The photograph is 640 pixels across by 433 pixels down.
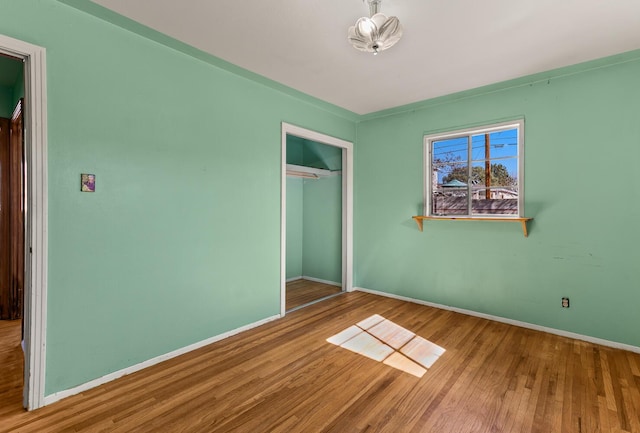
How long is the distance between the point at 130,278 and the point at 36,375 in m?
0.79

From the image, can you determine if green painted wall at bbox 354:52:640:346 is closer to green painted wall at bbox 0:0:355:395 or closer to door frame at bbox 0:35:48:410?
green painted wall at bbox 0:0:355:395

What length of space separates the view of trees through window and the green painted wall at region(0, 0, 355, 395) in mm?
2394

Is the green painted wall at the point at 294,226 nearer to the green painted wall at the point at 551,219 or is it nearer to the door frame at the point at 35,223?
the green painted wall at the point at 551,219

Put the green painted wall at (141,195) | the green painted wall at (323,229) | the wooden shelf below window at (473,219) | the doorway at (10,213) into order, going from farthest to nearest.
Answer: the green painted wall at (323,229) → the doorway at (10,213) → the wooden shelf below window at (473,219) → the green painted wall at (141,195)

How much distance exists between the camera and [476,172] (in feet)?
12.5

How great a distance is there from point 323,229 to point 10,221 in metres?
4.19

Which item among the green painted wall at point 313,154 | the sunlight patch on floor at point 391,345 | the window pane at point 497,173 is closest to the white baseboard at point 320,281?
the sunlight patch on floor at point 391,345

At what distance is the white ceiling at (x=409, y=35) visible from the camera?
6.94ft

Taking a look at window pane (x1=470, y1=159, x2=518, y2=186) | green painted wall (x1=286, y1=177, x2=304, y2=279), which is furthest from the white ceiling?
green painted wall (x1=286, y1=177, x2=304, y2=279)

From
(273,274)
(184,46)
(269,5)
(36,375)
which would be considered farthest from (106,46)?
(273,274)

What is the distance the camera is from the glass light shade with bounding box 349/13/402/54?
192 cm

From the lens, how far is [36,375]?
6.53 feet

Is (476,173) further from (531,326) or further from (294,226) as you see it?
(294,226)

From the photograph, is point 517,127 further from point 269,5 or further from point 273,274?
point 273,274
